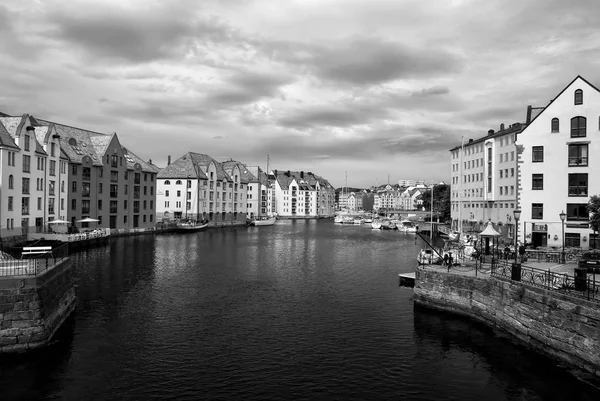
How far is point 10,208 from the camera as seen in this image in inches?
2253

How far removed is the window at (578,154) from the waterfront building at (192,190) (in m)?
98.8

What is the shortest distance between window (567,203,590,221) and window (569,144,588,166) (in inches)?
172

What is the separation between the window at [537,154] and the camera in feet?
155

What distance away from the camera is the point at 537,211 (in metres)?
48.1

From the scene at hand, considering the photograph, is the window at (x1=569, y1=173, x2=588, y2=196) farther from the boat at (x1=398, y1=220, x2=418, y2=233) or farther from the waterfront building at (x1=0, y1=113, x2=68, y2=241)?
the boat at (x1=398, y1=220, x2=418, y2=233)

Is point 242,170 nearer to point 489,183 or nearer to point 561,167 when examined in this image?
point 489,183

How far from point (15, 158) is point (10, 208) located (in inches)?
265

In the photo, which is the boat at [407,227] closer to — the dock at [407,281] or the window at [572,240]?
the window at [572,240]

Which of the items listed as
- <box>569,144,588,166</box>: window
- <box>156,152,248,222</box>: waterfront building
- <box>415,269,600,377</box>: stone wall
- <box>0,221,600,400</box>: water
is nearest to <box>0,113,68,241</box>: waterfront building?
<box>0,221,600,400</box>: water

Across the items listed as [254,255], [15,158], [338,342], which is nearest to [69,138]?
[15,158]

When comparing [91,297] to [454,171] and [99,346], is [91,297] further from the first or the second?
[454,171]

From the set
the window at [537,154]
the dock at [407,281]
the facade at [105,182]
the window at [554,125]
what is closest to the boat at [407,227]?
the facade at [105,182]

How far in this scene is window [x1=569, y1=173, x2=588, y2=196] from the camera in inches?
1804

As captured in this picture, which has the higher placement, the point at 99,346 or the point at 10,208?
the point at 10,208
